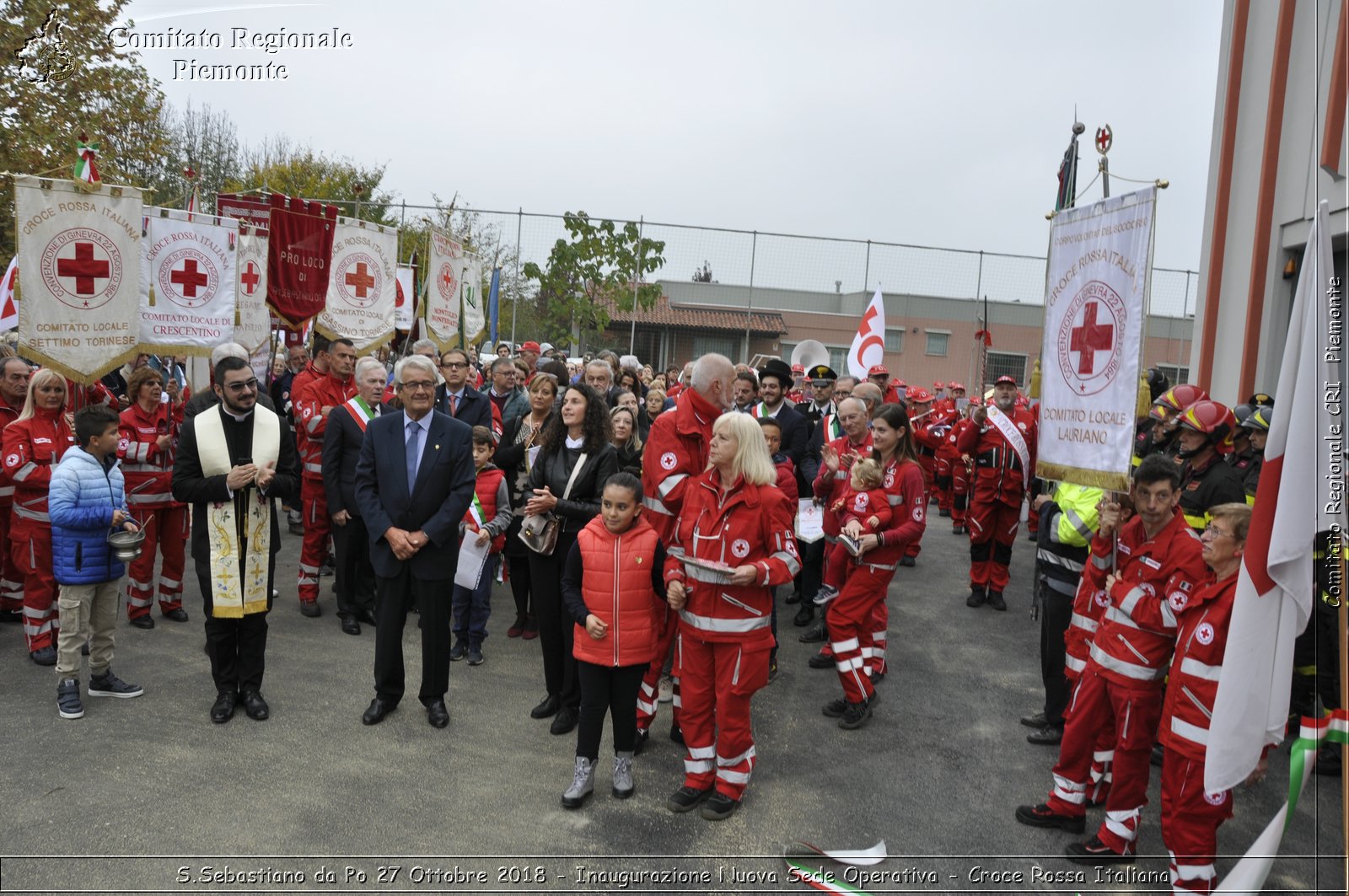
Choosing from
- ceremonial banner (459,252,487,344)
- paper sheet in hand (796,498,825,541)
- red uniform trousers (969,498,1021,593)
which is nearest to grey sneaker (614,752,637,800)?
paper sheet in hand (796,498,825,541)

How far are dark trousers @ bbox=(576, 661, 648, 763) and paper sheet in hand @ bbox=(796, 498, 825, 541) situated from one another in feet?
8.96

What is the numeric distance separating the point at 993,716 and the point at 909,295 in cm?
1506

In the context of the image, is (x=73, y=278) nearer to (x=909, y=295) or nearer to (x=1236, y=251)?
(x=1236, y=251)

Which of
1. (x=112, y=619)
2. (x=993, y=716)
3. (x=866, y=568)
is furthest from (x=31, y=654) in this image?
(x=993, y=716)

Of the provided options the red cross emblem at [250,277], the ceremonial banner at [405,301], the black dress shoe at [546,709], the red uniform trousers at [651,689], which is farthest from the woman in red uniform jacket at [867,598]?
the ceremonial banner at [405,301]

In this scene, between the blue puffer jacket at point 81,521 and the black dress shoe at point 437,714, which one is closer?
the blue puffer jacket at point 81,521

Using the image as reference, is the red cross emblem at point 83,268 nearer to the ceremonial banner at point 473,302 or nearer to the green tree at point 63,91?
the ceremonial banner at point 473,302

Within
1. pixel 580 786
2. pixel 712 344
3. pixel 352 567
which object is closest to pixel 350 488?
pixel 352 567

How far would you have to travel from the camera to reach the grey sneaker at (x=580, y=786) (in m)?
4.14

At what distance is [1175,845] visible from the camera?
3484mm

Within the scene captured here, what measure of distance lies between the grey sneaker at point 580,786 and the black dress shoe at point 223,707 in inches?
83.2

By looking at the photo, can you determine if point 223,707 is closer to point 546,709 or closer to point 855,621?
point 546,709

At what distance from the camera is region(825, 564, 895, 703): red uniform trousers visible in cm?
530

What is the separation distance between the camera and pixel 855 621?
209 inches
